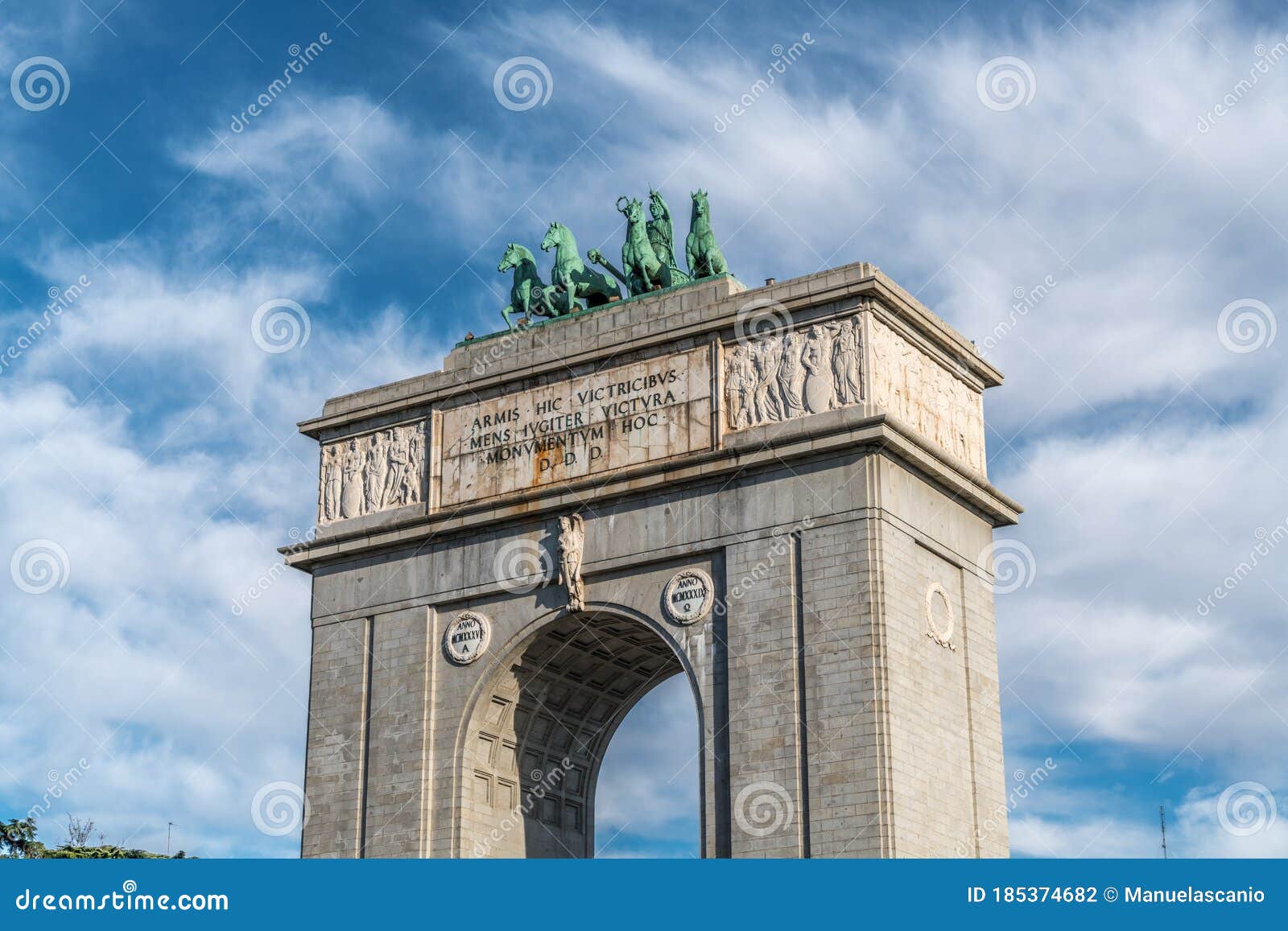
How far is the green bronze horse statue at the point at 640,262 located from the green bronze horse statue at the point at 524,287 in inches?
75.5

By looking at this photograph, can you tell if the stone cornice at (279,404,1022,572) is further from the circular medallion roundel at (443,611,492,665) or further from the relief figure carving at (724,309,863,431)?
the circular medallion roundel at (443,611,492,665)

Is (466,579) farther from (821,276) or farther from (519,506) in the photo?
(821,276)

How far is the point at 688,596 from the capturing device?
1439 inches

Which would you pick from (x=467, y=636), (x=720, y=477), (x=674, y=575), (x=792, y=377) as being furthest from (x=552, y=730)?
(x=792, y=377)

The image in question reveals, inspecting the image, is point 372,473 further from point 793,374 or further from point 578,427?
point 793,374

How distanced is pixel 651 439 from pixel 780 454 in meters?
2.98

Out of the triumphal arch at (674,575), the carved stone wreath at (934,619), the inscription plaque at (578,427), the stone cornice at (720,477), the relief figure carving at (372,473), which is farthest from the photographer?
the relief figure carving at (372,473)

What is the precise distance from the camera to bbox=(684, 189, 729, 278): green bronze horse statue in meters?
40.1

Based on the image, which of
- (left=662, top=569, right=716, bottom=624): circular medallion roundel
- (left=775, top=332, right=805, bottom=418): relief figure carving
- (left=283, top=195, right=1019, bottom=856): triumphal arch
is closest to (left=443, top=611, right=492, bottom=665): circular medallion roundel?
(left=283, top=195, right=1019, bottom=856): triumphal arch

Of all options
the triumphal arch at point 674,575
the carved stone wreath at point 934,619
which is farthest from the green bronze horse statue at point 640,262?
the carved stone wreath at point 934,619

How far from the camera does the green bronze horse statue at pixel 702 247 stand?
40125mm

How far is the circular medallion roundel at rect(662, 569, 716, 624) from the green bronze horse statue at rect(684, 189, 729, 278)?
6.85 meters

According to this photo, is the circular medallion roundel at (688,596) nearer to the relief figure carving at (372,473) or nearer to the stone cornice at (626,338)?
the stone cornice at (626,338)

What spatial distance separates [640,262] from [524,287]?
110 inches
